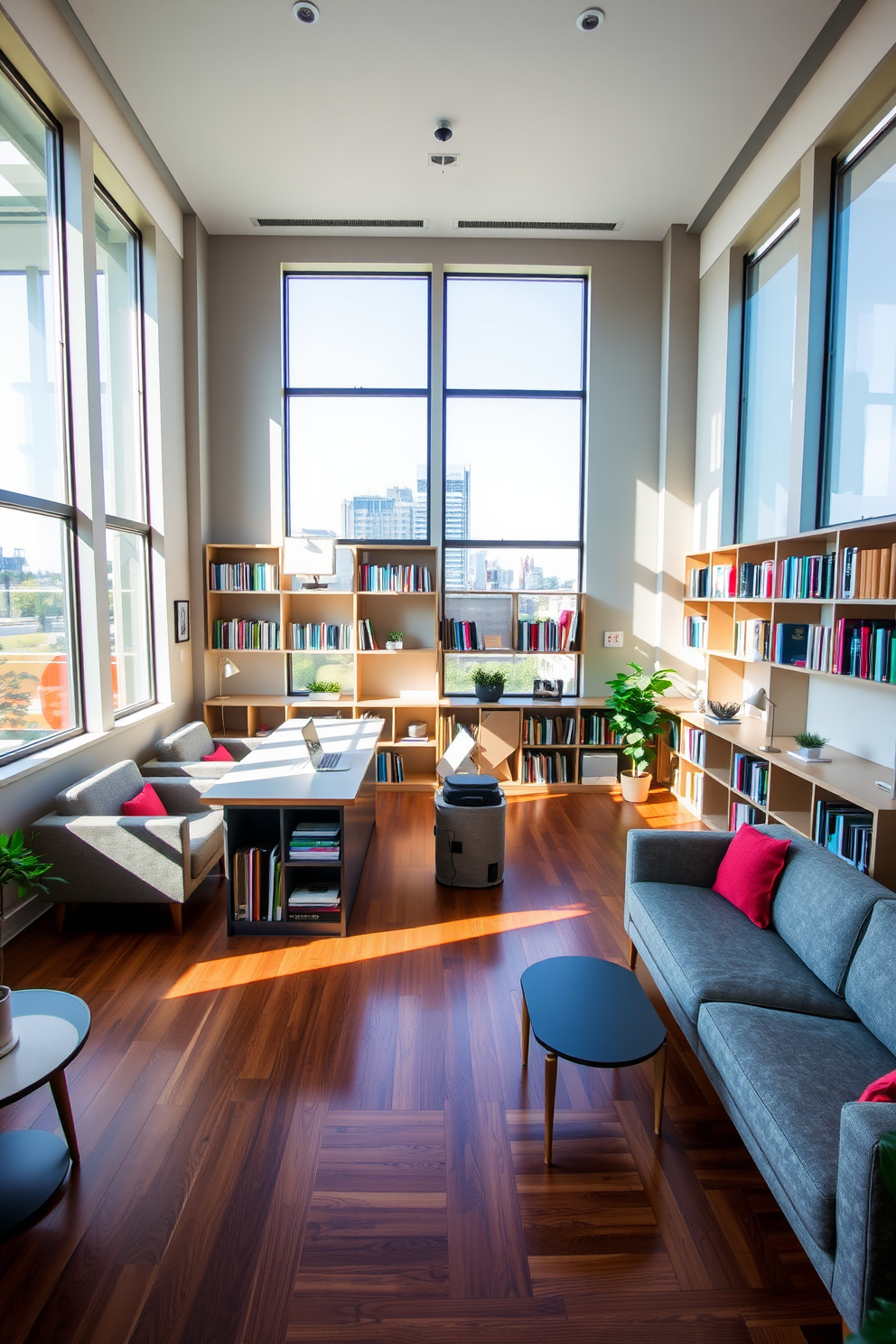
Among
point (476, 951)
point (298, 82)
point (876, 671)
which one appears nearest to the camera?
point (876, 671)

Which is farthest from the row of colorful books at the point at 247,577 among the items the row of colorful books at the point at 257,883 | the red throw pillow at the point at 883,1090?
the red throw pillow at the point at 883,1090

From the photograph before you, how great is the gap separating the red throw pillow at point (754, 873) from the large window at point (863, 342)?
189cm

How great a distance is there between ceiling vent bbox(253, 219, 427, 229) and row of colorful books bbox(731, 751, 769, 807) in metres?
5.10

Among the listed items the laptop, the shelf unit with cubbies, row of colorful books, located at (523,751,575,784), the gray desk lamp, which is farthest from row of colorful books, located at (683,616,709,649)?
the laptop

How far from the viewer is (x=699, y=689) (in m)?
6.47

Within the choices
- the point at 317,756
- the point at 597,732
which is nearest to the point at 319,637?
the point at 317,756

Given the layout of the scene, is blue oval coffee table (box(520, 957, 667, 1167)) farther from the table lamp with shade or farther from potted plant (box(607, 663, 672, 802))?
the table lamp with shade

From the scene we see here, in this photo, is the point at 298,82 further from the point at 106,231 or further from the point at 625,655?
the point at 625,655

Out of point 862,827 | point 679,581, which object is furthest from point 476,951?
point 679,581

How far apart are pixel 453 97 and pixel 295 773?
4330mm

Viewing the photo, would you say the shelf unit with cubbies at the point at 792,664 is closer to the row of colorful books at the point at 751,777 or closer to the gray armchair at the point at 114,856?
the row of colorful books at the point at 751,777

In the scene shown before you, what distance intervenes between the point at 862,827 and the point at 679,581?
3578mm

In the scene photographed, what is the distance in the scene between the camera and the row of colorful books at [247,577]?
6.60 m

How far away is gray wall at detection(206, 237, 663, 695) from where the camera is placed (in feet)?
21.8
